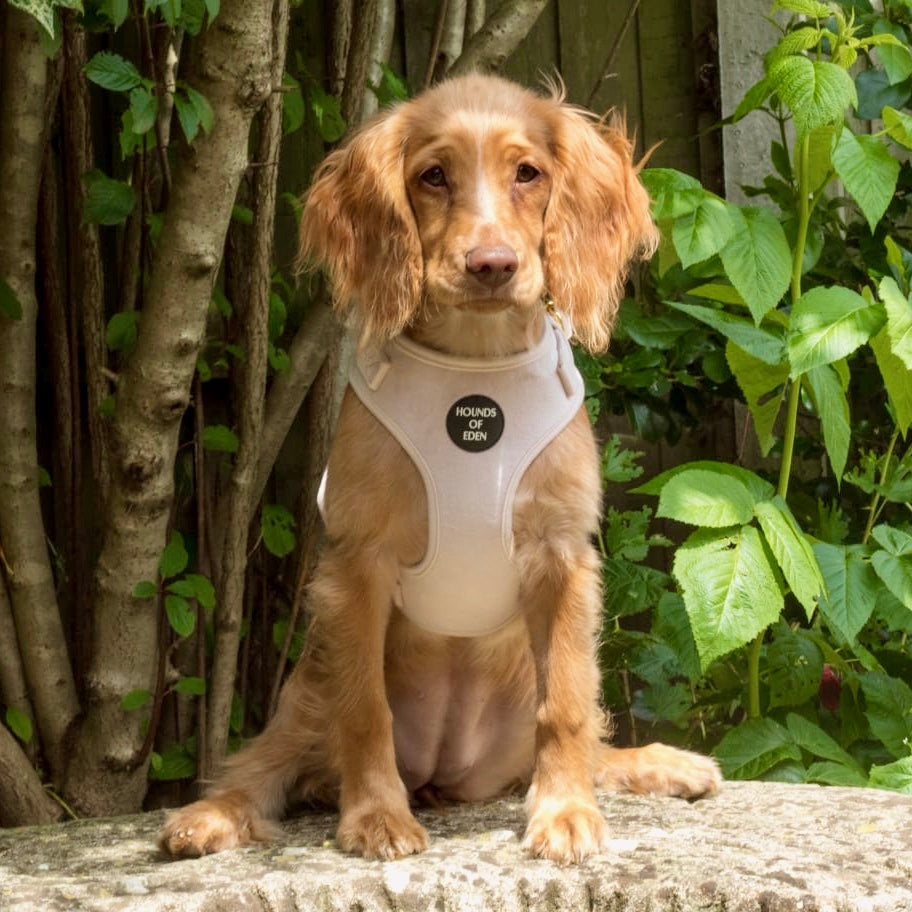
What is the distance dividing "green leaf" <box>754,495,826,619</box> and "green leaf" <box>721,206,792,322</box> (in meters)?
0.42

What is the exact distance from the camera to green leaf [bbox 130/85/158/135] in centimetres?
342

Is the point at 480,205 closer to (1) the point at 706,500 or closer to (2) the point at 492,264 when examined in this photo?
(2) the point at 492,264

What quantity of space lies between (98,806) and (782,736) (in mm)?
1866

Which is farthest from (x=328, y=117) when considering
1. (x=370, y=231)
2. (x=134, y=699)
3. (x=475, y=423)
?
(x=134, y=699)

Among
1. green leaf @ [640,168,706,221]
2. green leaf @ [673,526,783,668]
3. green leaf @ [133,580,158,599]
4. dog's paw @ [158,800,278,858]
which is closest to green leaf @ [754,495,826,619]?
green leaf @ [673,526,783,668]

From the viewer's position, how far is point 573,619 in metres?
3.05

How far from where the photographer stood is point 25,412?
3.99m

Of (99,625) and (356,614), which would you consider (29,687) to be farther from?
(356,614)

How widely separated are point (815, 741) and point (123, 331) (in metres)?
2.10

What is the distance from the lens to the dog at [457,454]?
116 inches

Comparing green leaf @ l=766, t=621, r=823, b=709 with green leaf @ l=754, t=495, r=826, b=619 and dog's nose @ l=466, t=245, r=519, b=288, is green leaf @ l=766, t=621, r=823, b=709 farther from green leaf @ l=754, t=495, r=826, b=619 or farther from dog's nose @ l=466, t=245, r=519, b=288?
dog's nose @ l=466, t=245, r=519, b=288

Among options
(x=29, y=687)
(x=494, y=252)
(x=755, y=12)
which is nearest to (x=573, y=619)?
(x=494, y=252)

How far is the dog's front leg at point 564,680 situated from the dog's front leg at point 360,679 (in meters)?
0.29

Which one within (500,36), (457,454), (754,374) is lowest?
(457,454)
